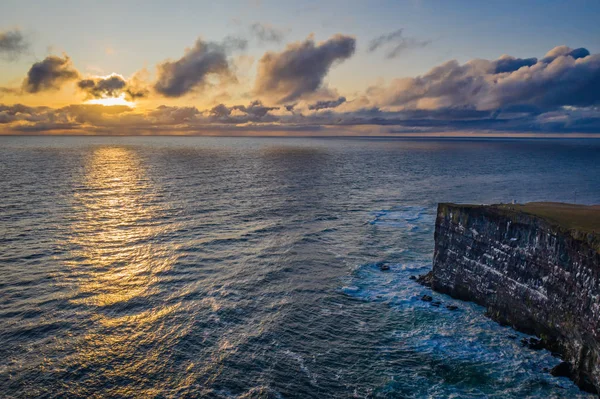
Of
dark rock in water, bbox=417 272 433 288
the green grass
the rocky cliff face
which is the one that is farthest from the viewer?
dark rock in water, bbox=417 272 433 288

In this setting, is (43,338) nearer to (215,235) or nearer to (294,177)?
(215,235)

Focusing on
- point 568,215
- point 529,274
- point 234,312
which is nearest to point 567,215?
point 568,215

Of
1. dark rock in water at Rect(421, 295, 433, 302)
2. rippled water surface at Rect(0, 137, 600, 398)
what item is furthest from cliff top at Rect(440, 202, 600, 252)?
dark rock in water at Rect(421, 295, 433, 302)

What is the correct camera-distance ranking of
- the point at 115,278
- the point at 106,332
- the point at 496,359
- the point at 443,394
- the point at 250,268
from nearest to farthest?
1. the point at 443,394
2. the point at 496,359
3. the point at 106,332
4. the point at 115,278
5. the point at 250,268

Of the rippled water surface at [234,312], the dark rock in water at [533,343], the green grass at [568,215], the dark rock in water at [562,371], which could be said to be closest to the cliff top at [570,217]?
the green grass at [568,215]

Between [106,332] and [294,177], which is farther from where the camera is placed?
[294,177]

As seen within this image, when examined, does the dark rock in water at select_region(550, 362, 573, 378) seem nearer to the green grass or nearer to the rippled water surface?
the rippled water surface

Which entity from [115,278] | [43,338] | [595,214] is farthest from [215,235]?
[595,214]
